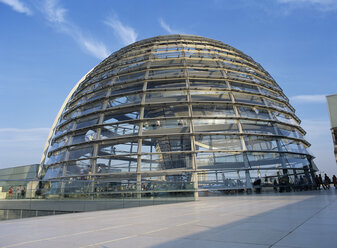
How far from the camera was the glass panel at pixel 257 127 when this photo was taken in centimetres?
1852

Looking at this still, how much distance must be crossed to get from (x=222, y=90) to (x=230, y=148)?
504 cm

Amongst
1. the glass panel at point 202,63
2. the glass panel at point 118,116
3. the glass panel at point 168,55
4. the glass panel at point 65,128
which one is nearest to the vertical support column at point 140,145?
the glass panel at point 118,116

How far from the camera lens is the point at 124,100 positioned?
2003 centimetres

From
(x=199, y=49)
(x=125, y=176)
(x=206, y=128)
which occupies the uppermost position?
(x=199, y=49)

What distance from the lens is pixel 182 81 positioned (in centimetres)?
2095

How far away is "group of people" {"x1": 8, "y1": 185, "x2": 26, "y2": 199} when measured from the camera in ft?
33.6

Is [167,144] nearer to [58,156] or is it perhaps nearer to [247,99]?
[247,99]

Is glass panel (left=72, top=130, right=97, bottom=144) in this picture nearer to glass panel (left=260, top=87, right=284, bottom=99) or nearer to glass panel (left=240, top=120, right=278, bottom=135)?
glass panel (left=240, top=120, right=278, bottom=135)

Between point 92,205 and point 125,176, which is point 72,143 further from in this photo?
point 92,205

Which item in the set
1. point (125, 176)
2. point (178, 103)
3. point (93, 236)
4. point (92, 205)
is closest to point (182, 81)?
point (178, 103)

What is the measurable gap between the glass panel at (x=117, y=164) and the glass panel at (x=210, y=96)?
6.71 metres

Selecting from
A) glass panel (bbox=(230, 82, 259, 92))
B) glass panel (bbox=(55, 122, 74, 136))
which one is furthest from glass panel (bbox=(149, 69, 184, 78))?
glass panel (bbox=(55, 122, 74, 136))

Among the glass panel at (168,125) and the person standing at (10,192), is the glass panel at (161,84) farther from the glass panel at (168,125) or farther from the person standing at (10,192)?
the person standing at (10,192)

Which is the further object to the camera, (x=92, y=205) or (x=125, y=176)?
(x=125, y=176)
